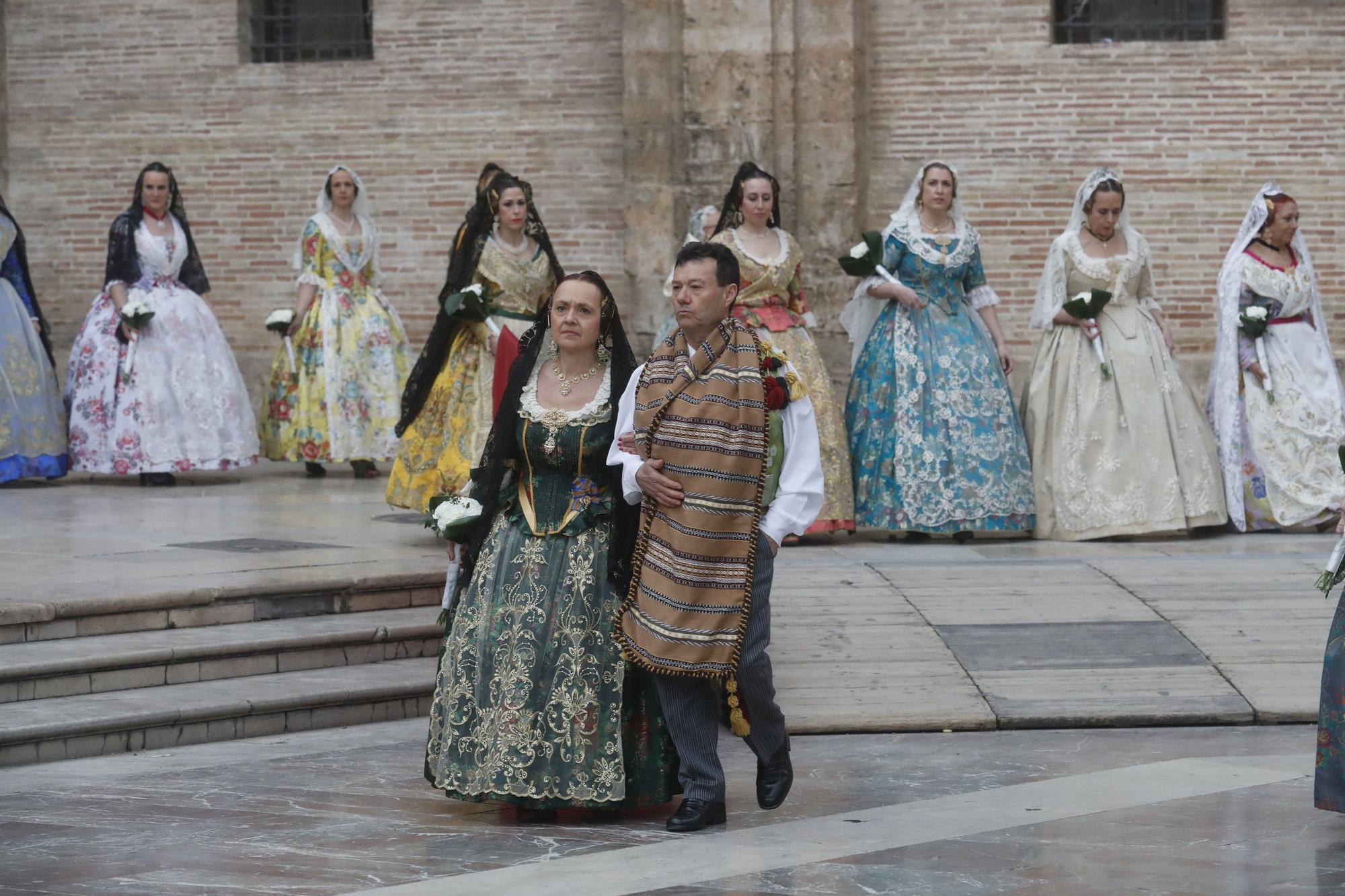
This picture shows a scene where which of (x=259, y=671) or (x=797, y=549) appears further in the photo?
(x=797, y=549)

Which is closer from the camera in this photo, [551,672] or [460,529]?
[551,672]

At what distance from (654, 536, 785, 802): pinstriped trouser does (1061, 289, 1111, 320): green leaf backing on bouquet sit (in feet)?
15.9

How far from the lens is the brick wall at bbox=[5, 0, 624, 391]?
14.2 meters

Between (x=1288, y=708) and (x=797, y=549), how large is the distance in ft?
9.22

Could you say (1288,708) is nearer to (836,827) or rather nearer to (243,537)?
(836,827)

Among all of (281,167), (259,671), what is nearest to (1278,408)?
(259,671)

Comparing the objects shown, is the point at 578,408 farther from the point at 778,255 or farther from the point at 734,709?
the point at 778,255

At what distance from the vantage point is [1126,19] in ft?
45.8

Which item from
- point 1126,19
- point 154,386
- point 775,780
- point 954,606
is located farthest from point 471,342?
point 1126,19

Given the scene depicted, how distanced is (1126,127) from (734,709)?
913 cm

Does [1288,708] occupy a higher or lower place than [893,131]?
lower

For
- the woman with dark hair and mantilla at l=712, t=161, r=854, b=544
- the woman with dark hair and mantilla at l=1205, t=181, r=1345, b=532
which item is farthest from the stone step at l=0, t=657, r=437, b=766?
the woman with dark hair and mantilla at l=1205, t=181, r=1345, b=532

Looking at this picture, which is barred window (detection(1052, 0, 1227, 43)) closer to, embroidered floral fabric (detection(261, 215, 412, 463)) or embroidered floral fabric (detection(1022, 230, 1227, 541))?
embroidered floral fabric (detection(1022, 230, 1227, 541))

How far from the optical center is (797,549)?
9.40m
